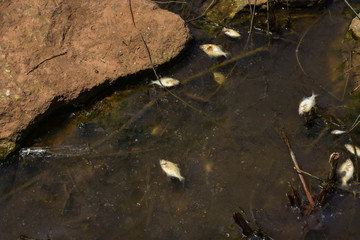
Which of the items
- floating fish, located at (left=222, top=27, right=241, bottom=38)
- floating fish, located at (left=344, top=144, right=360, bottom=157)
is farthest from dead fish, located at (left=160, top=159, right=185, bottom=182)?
floating fish, located at (left=222, top=27, right=241, bottom=38)

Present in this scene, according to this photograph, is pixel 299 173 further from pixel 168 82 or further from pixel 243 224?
pixel 168 82

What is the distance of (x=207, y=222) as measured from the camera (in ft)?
11.8

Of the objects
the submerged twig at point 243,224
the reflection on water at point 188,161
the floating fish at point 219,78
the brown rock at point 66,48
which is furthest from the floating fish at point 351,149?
the brown rock at point 66,48

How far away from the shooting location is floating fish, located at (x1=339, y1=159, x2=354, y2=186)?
3.75m

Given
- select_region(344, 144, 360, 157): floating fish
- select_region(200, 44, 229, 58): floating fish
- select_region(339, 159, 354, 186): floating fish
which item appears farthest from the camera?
select_region(200, 44, 229, 58): floating fish

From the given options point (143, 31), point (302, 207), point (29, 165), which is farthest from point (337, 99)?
point (29, 165)

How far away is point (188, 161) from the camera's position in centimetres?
395

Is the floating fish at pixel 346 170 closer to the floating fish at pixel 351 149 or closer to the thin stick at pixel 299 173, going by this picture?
the floating fish at pixel 351 149

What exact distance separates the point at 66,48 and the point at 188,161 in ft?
5.86

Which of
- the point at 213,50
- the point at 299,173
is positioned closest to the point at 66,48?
the point at 213,50

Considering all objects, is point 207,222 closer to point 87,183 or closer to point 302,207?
point 302,207

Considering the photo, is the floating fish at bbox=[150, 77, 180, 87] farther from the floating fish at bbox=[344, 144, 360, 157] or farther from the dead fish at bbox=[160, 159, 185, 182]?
the floating fish at bbox=[344, 144, 360, 157]

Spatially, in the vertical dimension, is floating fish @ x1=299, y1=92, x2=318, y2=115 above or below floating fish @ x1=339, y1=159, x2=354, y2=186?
above

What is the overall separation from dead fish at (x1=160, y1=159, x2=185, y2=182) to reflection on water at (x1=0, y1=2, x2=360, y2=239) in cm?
7
